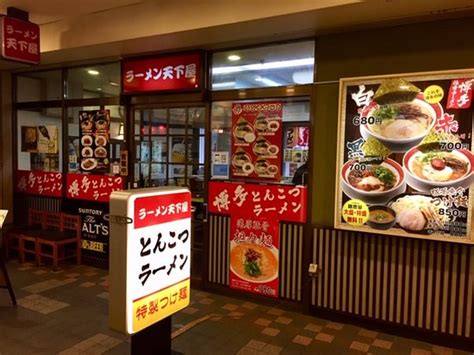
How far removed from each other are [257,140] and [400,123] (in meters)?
1.36

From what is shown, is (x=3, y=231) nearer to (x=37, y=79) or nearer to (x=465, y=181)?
(x=37, y=79)

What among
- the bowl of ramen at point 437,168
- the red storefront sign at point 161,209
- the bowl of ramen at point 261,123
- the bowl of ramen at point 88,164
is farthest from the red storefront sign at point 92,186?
the bowl of ramen at point 437,168

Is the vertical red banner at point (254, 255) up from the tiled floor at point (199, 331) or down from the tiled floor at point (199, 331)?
up

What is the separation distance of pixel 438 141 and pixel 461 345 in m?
1.65

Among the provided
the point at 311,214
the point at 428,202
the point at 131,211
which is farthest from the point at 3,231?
the point at 428,202

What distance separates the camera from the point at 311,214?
3.75 metres

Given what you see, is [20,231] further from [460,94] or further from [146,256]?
[460,94]

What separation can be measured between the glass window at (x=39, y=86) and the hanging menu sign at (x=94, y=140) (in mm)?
662

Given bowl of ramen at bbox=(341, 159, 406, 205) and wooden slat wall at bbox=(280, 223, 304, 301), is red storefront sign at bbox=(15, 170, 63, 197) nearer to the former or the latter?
wooden slat wall at bbox=(280, 223, 304, 301)

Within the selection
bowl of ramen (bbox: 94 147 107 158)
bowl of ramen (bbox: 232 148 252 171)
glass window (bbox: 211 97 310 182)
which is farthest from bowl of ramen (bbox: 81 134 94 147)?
glass window (bbox: 211 97 310 182)

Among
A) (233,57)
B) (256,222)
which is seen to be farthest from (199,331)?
(233,57)

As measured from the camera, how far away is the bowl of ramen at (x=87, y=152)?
520 centimetres

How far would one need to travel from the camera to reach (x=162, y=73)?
4.41 m

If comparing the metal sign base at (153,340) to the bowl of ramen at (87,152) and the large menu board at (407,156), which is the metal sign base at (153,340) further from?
the bowl of ramen at (87,152)
